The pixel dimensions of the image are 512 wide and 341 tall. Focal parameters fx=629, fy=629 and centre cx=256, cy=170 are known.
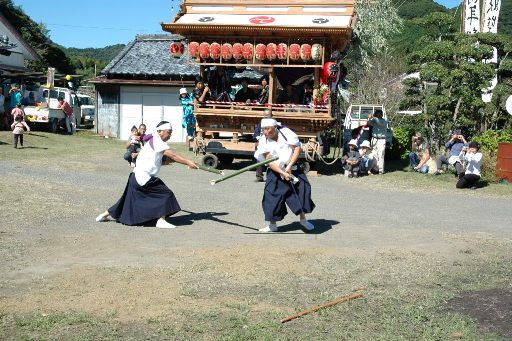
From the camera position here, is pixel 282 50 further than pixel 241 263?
Yes

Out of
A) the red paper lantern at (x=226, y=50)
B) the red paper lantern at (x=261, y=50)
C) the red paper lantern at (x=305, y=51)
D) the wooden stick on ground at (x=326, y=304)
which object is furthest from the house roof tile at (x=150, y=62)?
the wooden stick on ground at (x=326, y=304)

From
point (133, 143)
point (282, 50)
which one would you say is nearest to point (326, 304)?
point (133, 143)

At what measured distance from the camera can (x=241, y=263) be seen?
6898 mm

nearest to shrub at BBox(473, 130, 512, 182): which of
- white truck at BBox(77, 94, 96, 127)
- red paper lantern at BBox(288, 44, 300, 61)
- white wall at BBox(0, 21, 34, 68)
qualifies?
red paper lantern at BBox(288, 44, 300, 61)

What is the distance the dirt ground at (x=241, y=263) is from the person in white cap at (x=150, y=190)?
225 millimetres

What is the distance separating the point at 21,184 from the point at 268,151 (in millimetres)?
5965

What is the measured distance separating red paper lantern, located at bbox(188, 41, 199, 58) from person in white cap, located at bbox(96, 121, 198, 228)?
7.82 m

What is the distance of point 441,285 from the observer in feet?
20.6

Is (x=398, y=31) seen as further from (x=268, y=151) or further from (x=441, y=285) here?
(x=441, y=285)

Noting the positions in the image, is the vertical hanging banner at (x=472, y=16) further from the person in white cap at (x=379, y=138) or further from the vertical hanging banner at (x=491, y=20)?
the person in white cap at (x=379, y=138)

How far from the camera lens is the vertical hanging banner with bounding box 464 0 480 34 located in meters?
18.3

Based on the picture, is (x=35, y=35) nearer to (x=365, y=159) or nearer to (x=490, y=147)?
(x=365, y=159)

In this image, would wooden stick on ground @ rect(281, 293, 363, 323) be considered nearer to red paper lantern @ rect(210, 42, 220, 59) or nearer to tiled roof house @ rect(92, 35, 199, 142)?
red paper lantern @ rect(210, 42, 220, 59)

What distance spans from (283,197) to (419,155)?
983cm
